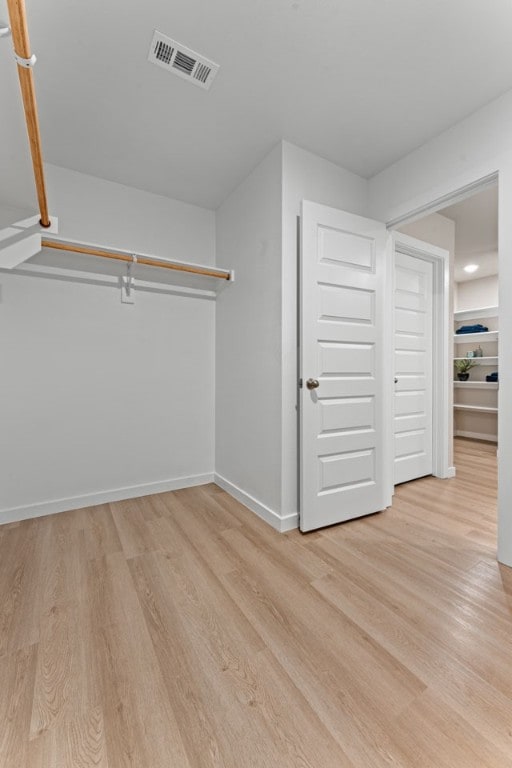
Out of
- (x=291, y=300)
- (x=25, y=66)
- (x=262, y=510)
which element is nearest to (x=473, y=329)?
(x=291, y=300)

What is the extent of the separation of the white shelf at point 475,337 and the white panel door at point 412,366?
7.75 ft

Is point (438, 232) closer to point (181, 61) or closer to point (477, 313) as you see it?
point (181, 61)

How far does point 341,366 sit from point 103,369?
73.0 inches

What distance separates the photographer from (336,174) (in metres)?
2.43

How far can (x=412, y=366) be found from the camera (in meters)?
3.16

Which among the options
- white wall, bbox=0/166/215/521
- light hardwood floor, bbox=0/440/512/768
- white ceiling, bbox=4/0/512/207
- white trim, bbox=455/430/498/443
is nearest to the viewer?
light hardwood floor, bbox=0/440/512/768

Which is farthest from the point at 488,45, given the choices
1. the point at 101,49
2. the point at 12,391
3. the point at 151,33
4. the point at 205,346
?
the point at 12,391

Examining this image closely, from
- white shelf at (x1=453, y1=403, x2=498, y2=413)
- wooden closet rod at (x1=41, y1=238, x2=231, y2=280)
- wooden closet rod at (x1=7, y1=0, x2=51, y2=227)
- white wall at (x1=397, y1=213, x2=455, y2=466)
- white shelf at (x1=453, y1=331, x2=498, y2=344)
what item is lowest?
white shelf at (x1=453, y1=403, x2=498, y2=413)

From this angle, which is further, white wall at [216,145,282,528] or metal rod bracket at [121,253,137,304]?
metal rod bracket at [121,253,137,304]

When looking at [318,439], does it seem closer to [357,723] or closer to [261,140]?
[357,723]

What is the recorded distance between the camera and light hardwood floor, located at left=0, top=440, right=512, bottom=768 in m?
0.92

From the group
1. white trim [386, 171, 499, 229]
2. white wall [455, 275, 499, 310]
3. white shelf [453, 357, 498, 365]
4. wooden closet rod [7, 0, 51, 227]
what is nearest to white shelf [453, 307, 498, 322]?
white wall [455, 275, 499, 310]

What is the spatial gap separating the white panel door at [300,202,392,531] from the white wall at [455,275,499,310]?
14.2ft

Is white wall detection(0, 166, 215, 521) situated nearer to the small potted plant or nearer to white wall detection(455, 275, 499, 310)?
the small potted plant
